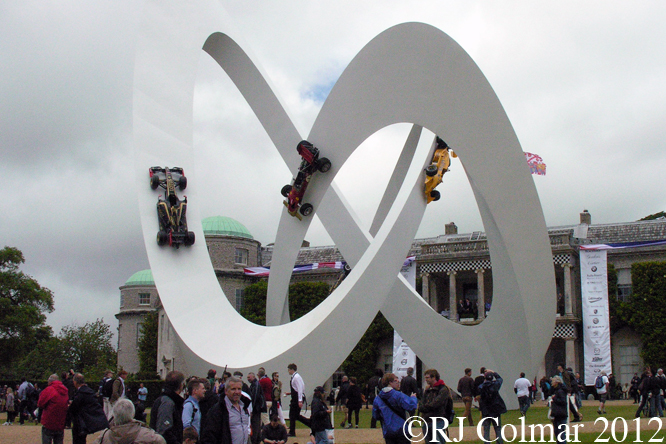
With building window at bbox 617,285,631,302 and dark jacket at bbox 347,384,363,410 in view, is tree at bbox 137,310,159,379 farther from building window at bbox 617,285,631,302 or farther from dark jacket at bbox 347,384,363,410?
dark jacket at bbox 347,384,363,410

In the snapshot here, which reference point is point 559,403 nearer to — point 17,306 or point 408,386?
point 408,386

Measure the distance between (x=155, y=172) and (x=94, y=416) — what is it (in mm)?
10595

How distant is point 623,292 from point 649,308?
2393mm

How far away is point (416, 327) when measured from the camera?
21.0 meters

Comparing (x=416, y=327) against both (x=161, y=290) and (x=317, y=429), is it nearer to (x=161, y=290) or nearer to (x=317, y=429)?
(x=161, y=290)

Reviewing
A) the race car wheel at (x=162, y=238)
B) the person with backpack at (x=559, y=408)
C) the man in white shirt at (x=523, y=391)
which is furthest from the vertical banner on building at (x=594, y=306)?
the person with backpack at (x=559, y=408)

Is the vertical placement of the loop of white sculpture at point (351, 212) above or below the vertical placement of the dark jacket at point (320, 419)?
above

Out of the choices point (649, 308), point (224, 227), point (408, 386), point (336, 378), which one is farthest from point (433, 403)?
point (224, 227)

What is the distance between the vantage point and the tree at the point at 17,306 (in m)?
50.0

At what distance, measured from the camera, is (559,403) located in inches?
454

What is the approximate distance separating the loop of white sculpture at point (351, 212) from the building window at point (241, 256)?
2909 cm

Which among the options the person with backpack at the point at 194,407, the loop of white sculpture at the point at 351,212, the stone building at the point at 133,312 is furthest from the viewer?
the stone building at the point at 133,312

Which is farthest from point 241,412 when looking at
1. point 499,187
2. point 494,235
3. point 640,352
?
point 640,352

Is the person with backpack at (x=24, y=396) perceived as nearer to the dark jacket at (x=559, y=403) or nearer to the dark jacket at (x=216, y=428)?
the dark jacket at (x=559, y=403)
